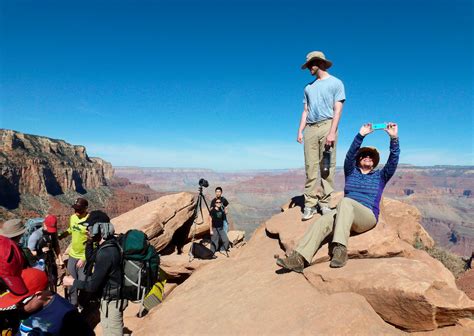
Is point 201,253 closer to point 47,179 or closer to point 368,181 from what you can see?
point 368,181

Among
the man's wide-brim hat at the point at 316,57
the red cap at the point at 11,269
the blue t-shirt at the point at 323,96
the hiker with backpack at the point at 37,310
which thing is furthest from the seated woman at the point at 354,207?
the red cap at the point at 11,269

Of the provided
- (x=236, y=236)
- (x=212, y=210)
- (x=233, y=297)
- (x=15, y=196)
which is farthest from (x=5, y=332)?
(x=15, y=196)

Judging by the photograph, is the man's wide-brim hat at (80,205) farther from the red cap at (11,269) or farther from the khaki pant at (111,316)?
the red cap at (11,269)

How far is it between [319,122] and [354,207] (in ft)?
6.57

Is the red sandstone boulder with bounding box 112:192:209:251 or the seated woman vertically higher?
the seated woman

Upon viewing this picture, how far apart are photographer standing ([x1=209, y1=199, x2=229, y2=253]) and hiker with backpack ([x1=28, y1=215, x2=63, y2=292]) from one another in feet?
14.7

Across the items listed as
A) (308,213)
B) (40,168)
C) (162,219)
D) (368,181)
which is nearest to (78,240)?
(162,219)

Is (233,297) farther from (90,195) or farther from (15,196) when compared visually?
(90,195)

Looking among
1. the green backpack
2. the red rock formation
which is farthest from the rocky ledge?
the red rock formation

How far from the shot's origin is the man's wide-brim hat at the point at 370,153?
17.2 ft

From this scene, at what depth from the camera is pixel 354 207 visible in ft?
16.1

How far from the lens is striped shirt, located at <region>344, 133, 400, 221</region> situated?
5.04 metres

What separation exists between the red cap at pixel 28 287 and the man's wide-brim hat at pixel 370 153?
4837mm

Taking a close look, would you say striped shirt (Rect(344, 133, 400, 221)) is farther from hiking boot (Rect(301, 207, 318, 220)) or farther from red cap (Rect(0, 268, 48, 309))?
red cap (Rect(0, 268, 48, 309))
